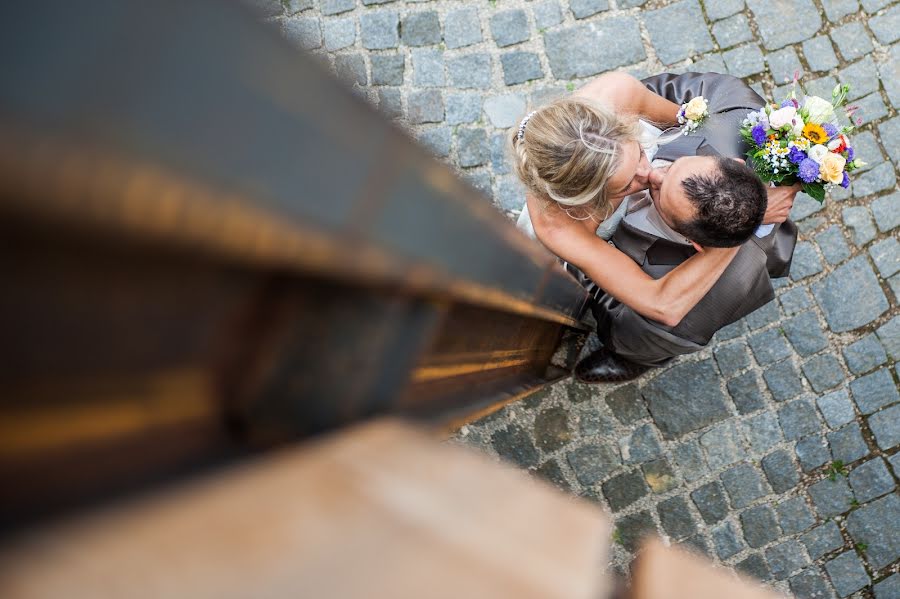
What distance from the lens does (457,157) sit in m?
4.54

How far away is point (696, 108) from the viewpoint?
3.24m

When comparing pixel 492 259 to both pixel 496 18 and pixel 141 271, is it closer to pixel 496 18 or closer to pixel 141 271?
pixel 141 271

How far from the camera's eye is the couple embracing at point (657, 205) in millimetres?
2990

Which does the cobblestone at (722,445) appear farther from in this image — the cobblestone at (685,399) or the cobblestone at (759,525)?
the cobblestone at (759,525)

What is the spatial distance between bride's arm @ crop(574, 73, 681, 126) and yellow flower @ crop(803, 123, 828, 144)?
0.74 meters

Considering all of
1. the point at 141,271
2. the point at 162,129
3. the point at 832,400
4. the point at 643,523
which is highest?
the point at 162,129

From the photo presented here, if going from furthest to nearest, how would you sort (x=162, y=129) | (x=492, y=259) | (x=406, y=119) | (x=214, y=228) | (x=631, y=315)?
(x=406, y=119) < (x=631, y=315) < (x=492, y=259) < (x=214, y=228) < (x=162, y=129)

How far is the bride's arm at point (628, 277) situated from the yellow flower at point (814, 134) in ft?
2.44

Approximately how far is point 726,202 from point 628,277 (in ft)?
2.13

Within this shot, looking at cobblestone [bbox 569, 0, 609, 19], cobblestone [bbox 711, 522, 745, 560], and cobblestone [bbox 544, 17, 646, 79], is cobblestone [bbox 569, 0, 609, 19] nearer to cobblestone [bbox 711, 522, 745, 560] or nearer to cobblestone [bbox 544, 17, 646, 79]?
cobblestone [bbox 544, 17, 646, 79]

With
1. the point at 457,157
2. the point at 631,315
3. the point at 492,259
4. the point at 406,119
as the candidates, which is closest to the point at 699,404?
the point at 631,315

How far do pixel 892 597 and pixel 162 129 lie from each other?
506 centimetres

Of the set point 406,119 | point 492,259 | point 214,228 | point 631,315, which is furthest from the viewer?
point 406,119

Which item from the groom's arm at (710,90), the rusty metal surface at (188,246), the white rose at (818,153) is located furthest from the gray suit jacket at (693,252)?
the rusty metal surface at (188,246)
